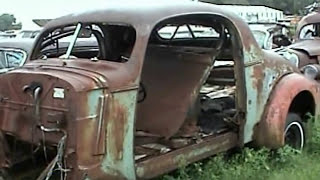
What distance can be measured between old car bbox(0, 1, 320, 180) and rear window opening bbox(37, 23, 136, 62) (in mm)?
13

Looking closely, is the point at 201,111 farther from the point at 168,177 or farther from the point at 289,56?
the point at 289,56

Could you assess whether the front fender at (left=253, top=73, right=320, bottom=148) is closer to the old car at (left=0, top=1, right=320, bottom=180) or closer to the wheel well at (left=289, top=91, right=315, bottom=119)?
the old car at (left=0, top=1, right=320, bottom=180)

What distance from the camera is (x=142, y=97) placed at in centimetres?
639

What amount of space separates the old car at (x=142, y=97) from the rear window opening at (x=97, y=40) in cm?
1

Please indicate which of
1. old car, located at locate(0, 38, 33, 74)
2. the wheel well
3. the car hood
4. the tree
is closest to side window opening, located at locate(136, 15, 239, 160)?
the wheel well

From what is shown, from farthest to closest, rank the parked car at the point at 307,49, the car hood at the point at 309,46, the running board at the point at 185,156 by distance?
the car hood at the point at 309,46 → the parked car at the point at 307,49 → the running board at the point at 185,156

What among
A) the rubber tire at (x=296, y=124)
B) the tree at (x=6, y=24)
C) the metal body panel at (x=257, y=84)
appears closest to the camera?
the metal body panel at (x=257, y=84)

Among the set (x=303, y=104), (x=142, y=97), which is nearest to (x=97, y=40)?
(x=142, y=97)

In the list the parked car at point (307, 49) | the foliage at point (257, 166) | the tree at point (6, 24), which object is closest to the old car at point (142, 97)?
the foliage at point (257, 166)

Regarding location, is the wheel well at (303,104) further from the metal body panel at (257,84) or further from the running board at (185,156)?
the running board at (185,156)

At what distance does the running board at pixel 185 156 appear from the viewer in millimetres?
5684

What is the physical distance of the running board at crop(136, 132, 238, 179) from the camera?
5684mm

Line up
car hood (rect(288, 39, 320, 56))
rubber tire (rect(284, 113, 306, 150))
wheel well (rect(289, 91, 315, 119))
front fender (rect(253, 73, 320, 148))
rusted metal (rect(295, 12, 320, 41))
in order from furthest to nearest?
rusted metal (rect(295, 12, 320, 41)) < car hood (rect(288, 39, 320, 56)) < wheel well (rect(289, 91, 315, 119)) < rubber tire (rect(284, 113, 306, 150)) < front fender (rect(253, 73, 320, 148))

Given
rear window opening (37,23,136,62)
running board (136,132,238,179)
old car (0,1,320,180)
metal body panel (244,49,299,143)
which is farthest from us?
metal body panel (244,49,299,143)
